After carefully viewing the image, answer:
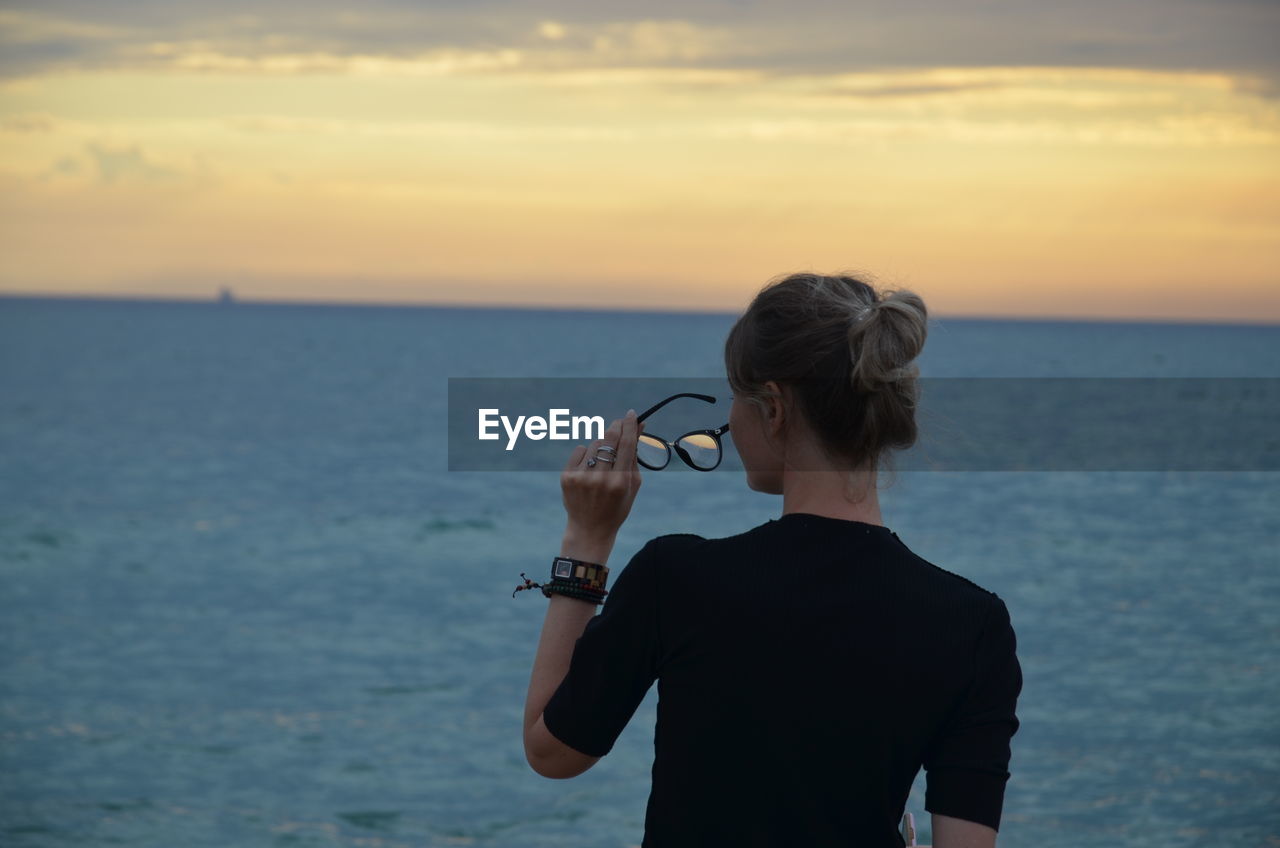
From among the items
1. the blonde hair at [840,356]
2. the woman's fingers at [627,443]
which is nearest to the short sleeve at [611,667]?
the woman's fingers at [627,443]

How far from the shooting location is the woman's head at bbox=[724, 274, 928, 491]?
5.97 feet

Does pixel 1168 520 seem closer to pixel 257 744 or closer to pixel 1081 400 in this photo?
pixel 257 744

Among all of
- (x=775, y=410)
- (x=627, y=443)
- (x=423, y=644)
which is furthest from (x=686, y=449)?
(x=423, y=644)

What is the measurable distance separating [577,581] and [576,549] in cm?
5

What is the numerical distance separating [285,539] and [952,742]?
32036mm

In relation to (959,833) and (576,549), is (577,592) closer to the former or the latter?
(576,549)

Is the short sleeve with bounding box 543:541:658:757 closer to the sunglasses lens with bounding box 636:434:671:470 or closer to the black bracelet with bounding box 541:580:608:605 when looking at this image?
the black bracelet with bounding box 541:580:608:605

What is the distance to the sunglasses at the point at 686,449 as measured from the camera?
2.07 meters

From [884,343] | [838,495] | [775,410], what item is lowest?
[838,495]

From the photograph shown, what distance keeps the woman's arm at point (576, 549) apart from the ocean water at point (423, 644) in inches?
16.6

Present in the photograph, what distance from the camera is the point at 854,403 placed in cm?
185

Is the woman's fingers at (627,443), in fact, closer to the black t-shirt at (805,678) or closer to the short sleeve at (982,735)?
the black t-shirt at (805,678)

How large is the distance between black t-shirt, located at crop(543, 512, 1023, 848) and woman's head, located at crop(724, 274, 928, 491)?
0.41 ft

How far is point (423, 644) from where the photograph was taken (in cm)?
2088
